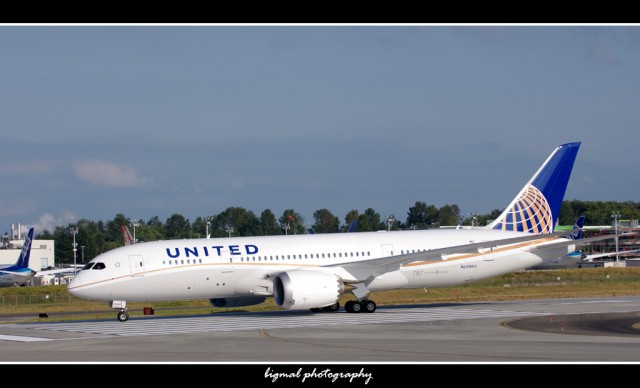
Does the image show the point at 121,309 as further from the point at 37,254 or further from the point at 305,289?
the point at 37,254

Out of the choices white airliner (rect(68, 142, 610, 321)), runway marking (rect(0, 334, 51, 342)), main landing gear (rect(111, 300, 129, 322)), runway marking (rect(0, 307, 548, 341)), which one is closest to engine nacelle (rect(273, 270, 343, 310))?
white airliner (rect(68, 142, 610, 321))

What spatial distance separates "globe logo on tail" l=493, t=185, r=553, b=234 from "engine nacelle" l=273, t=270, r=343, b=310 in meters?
11.7

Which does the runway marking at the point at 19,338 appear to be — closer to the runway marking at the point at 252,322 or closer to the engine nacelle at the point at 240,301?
the runway marking at the point at 252,322

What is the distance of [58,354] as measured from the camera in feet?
82.3

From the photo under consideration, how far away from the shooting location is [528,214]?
153 feet

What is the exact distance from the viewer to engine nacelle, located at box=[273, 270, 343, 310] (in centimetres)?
3781

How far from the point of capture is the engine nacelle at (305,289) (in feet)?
124

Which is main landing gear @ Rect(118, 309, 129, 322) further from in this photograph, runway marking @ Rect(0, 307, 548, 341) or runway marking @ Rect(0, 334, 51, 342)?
runway marking @ Rect(0, 334, 51, 342)

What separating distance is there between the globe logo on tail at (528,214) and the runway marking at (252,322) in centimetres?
722

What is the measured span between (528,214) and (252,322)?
17.1 m

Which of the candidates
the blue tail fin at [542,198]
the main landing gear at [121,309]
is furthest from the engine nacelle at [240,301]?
the blue tail fin at [542,198]

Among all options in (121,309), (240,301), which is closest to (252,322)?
(240,301)
